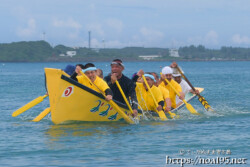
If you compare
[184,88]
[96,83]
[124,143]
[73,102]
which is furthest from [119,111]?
[184,88]

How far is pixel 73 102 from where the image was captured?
51.4 ft

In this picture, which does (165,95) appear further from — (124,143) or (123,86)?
(124,143)

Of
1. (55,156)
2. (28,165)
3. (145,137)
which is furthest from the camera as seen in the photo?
(145,137)

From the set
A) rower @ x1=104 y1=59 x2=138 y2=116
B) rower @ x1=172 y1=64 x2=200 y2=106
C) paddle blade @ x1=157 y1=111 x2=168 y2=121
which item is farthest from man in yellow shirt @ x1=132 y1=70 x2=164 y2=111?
rower @ x1=172 y1=64 x2=200 y2=106

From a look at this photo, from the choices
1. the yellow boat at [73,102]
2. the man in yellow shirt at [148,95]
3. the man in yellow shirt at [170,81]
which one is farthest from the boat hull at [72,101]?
the man in yellow shirt at [170,81]

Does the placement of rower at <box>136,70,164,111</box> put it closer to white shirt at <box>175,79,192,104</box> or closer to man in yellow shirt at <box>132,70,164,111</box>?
man in yellow shirt at <box>132,70,164,111</box>

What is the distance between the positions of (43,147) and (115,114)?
141 inches

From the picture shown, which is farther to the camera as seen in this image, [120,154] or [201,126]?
[201,126]

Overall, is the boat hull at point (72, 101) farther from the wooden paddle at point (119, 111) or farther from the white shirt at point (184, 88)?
the white shirt at point (184, 88)

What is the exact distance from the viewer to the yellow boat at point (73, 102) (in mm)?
15258

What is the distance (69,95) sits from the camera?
15.5 meters

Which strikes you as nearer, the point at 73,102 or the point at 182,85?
the point at 73,102

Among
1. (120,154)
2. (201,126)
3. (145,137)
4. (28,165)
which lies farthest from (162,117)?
(28,165)

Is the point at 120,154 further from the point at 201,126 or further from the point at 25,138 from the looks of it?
the point at 201,126
